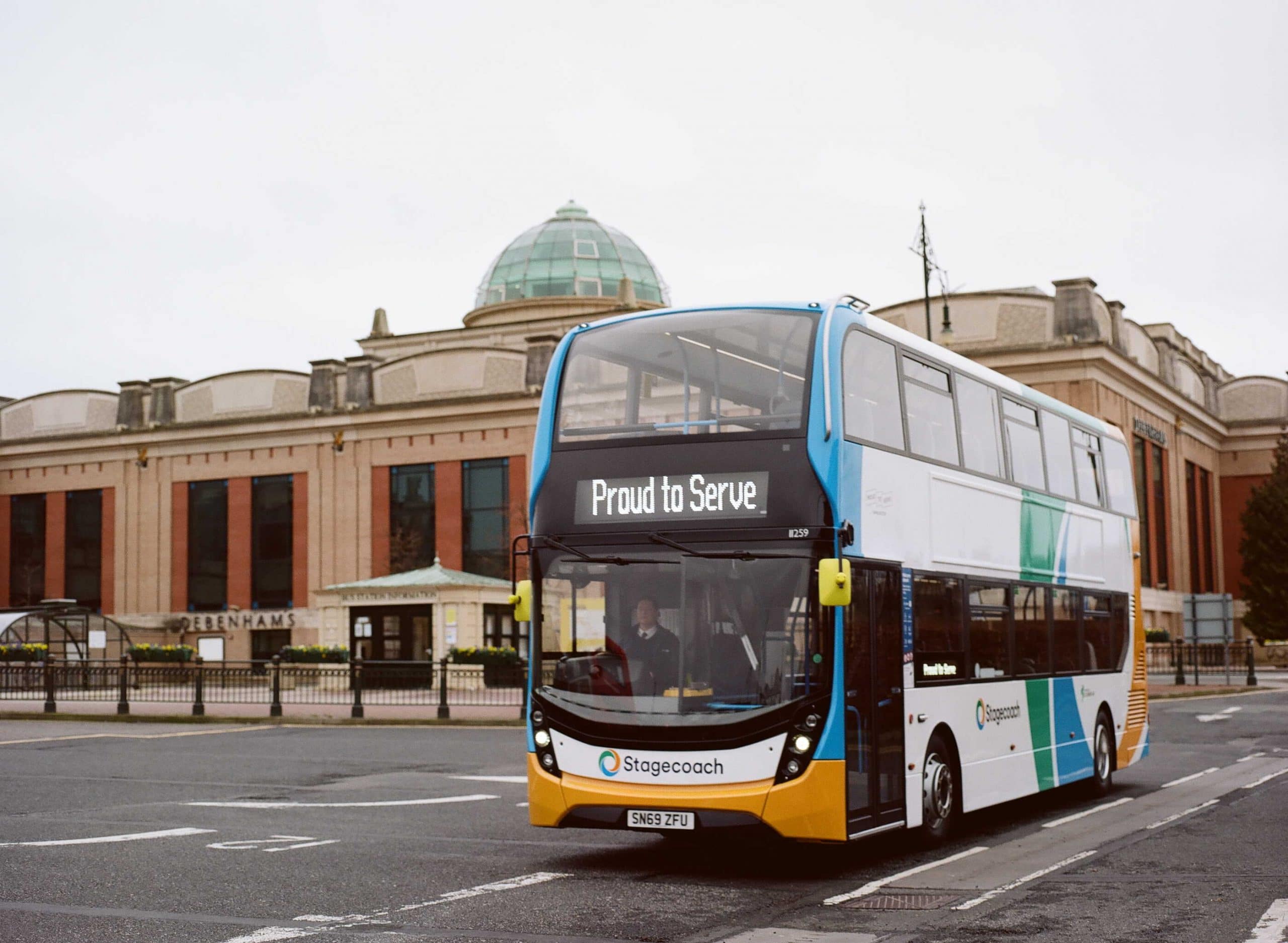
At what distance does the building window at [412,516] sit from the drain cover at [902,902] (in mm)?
51101

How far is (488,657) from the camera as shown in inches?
1576

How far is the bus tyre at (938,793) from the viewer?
37.5ft

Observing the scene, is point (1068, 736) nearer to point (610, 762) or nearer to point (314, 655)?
point (610, 762)

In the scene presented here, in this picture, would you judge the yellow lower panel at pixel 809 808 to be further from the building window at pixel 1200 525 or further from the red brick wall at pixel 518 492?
the building window at pixel 1200 525

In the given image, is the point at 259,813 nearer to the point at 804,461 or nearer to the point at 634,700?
the point at 634,700

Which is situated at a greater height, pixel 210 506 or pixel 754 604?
pixel 210 506

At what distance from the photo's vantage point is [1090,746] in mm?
15156

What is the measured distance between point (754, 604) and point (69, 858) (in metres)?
5.28

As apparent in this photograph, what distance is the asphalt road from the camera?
8273 mm

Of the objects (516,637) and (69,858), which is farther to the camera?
(516,637)

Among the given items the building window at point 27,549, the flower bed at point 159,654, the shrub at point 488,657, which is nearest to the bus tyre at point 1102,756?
the shrub at point 488,657

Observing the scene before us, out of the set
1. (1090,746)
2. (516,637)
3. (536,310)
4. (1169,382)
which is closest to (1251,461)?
(1169,382)

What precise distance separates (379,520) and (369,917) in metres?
53.3

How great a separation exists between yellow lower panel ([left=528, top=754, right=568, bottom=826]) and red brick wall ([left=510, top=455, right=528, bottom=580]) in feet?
153
